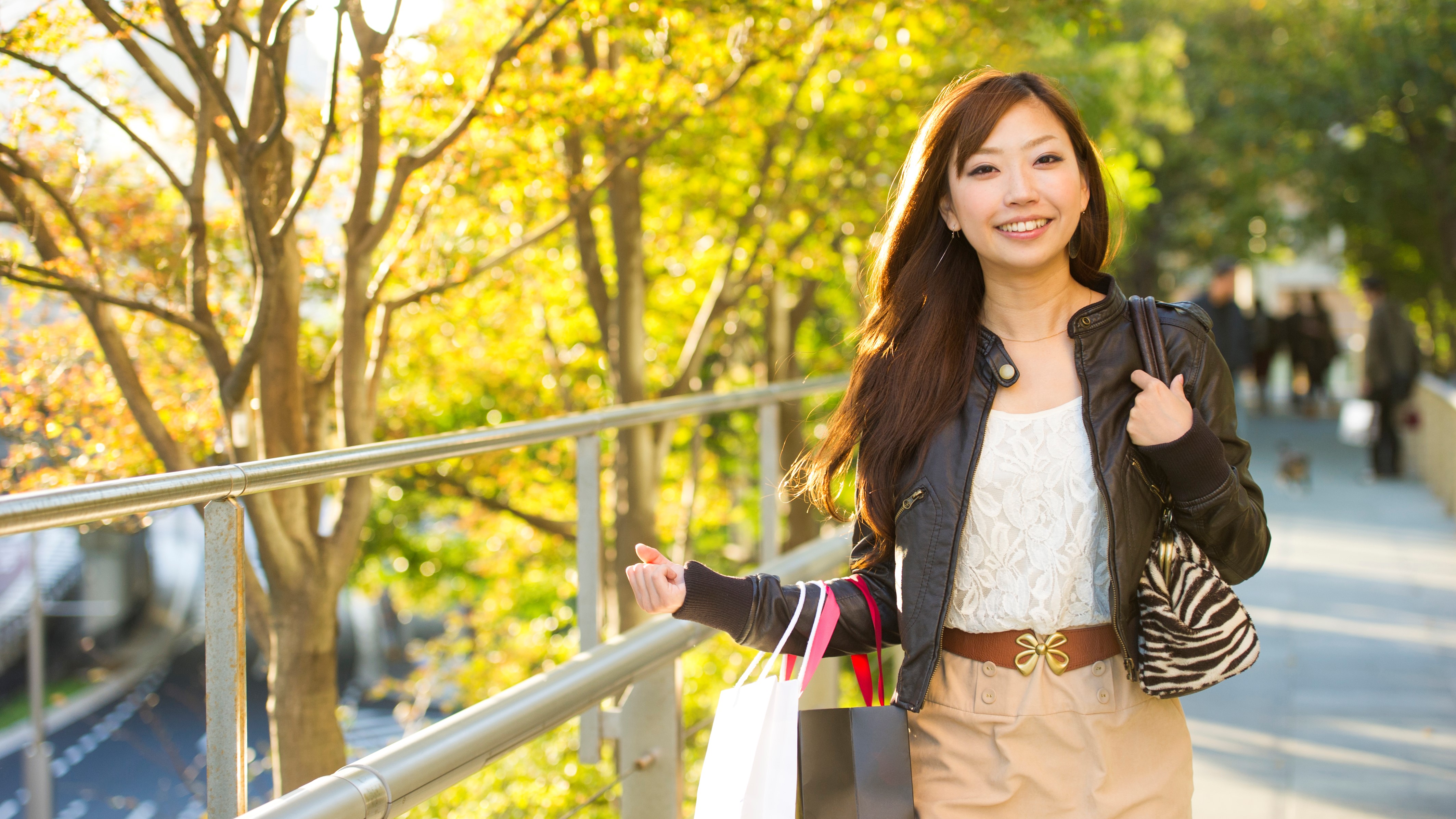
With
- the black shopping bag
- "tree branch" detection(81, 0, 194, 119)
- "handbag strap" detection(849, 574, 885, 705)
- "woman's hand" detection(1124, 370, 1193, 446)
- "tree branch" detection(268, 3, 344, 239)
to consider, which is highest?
"tree branch" detection(81, 0, 194, 119)

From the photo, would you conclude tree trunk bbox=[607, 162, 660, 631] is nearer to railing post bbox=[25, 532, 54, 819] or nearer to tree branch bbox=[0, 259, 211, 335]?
railing post bbox=[25, 532, 54, 819]

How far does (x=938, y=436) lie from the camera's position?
1731mm

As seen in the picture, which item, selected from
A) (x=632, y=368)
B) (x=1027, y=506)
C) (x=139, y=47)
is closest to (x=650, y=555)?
(x=1027, y=506)

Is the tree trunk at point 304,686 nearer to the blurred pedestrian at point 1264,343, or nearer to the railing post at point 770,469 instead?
the railing post at point 770,469

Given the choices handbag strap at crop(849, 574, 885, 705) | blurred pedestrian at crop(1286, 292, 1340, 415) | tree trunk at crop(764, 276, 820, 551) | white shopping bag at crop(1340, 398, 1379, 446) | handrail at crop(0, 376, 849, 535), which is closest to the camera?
handrail at crop(0, 376, 849, 535)

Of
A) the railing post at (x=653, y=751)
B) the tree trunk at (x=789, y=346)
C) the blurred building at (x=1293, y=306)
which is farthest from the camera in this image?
the blurred building at (x=1293, y=306)

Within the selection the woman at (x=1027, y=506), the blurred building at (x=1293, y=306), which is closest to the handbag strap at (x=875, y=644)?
the woman at (x=1027, y=506)

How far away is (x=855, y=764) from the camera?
1.68 meters

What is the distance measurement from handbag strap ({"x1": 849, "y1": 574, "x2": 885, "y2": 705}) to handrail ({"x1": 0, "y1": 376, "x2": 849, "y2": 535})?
808mm

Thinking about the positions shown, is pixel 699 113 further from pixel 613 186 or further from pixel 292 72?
pixel 292 72

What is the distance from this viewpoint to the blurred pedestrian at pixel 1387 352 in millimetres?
10680

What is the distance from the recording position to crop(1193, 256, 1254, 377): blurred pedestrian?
30.0 feet

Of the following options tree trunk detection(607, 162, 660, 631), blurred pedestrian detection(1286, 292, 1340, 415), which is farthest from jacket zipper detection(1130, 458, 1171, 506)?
blurred pedestrian detection(1286, 292, 1340, 415)

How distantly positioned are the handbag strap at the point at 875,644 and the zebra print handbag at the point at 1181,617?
37 centimetres
